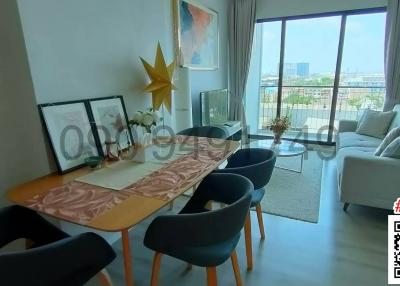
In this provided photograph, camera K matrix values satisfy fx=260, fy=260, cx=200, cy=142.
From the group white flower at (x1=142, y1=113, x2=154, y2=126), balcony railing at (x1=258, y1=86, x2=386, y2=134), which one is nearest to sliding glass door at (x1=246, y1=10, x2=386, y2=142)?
balcony railing at (x1=258, y1=86, x2=386, y2=134)

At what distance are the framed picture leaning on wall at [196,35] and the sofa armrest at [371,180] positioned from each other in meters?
2.19

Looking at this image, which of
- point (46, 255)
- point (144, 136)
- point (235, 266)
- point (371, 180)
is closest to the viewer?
point (46, 255)

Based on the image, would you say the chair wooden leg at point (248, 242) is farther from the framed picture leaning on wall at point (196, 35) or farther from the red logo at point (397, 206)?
the framed picture leaning on wall at point (196, 35)

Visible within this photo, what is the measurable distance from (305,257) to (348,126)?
2.76 m

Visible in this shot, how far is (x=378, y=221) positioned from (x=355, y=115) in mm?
2956

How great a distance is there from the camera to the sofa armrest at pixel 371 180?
85.1 inches

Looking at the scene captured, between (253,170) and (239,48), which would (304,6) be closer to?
(239,48)

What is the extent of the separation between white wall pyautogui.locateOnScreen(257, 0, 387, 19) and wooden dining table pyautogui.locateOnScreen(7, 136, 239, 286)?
3776mm

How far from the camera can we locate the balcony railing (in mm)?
4503

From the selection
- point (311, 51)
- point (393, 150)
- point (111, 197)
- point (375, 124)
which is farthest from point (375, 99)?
point (111, 197)

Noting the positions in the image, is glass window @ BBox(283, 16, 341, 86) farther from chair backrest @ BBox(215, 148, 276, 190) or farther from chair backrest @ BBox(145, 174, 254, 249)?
chair backrest @ BBox(145, 174, 254, 249)

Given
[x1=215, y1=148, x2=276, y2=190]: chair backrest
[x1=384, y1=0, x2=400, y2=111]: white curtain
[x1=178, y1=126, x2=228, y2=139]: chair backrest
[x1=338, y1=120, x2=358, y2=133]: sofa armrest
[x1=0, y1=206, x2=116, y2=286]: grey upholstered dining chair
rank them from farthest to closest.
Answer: [x1=338, y1=120, x2=358, y2=133]: sofa armrest, [x1=384, y1=0, x2=400, y2=111]: white curtain, [x1=178, y1=126, x2=228, y2=139]: chair backrest, [x1=215, y1=148, x2=276, y2=190]: chair backrest, [x1=0, y1=206, x2=116, y2=286]: grey upholstered dining chair

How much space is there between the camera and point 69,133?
1.65 metres

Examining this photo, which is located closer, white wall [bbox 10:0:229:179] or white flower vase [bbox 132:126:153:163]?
white wall [bbox 10:0:229:179]
